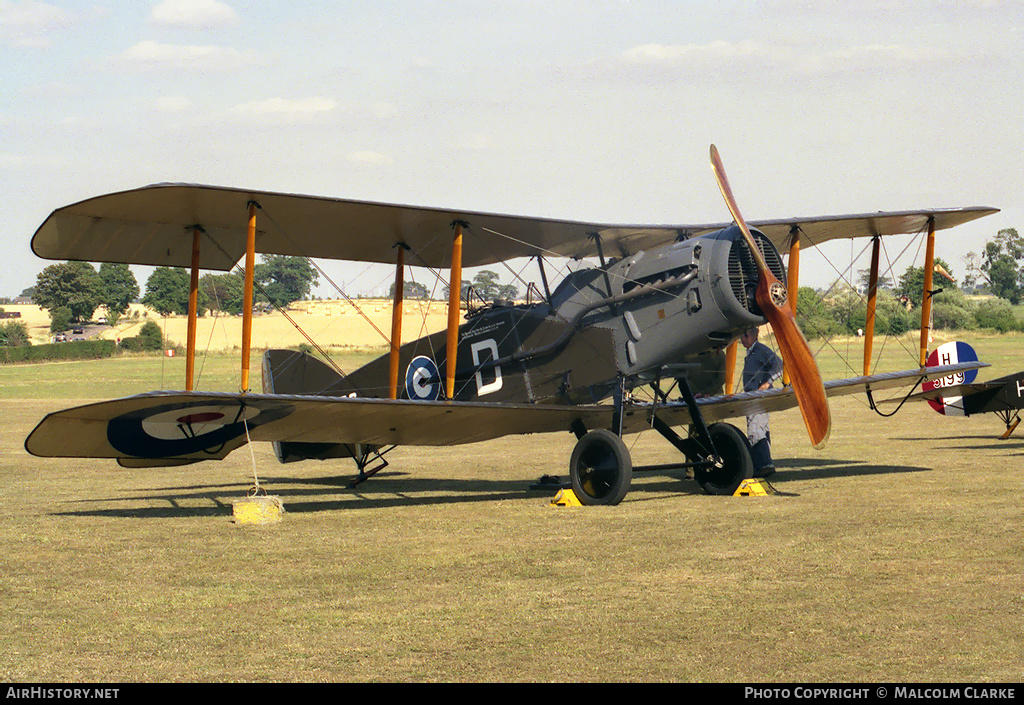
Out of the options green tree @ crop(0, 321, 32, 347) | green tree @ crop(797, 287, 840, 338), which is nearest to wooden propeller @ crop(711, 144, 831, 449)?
green tree @ crop(797, 287, 840, 338)

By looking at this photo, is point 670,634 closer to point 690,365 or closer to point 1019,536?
point 1019,536

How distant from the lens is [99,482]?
13.4 m

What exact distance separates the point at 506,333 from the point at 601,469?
201 centimetres

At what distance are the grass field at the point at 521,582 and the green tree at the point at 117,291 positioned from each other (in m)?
92.1

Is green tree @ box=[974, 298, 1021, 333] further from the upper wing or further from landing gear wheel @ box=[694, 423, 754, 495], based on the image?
landing gear wheel @ box=[694, 423, 754, 495]

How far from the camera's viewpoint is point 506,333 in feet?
37.6

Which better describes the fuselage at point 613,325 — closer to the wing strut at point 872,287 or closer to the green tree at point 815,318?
the green tree at point 815,318

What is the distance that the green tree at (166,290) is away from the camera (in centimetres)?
9006

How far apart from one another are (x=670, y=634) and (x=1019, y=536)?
3.92 metres

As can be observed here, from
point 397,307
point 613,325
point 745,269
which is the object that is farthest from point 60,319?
point 745,269

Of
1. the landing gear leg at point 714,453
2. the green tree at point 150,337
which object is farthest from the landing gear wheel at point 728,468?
the green tree at point 150,337

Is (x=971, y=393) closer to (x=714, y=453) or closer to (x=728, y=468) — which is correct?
(x=728, y=468)

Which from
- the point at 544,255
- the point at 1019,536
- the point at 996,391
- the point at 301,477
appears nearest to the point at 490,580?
the point at 1019,536
